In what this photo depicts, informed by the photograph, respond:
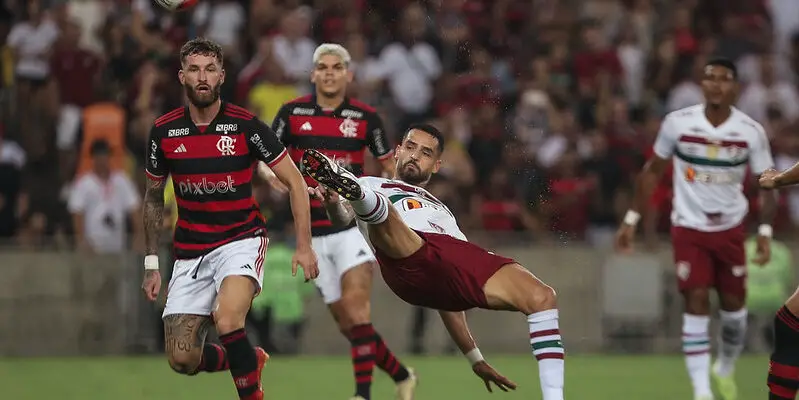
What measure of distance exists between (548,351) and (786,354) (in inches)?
60.3

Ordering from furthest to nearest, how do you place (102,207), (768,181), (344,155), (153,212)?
(102,207) → (344,155) → (153,212) → (768,181)

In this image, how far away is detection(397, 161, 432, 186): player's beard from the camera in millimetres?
9617

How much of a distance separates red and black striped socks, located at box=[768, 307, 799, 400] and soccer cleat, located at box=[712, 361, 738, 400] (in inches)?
129

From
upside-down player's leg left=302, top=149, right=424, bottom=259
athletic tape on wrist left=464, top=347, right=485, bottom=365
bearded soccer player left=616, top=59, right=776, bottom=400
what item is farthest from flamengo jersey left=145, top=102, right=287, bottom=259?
bearded soccer player left=616, top=59, right=776, bottom=400

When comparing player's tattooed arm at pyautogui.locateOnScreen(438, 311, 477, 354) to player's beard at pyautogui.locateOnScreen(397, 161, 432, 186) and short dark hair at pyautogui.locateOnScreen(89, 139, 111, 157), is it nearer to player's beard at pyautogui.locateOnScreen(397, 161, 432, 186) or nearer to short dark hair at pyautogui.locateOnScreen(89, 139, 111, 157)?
player's beard at pyautogui.locateOnScreen(397, 161, 432, 186)

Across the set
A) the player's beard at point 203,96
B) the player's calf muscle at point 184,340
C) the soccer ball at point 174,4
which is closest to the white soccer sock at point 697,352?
the player's calf muscle at point 184,340

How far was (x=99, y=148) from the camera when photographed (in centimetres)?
1652

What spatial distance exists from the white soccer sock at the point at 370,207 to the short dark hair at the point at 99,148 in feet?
27.2

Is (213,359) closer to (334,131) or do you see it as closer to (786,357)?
(334,131)

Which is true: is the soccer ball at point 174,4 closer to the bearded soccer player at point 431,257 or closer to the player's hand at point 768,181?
the bearded soccer player at point 431,257

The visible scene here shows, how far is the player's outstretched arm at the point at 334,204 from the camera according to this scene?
8.58m

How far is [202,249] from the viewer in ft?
32.0

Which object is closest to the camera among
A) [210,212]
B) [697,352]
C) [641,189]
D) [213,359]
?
[210,212]

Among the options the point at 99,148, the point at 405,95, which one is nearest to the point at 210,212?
the point at 99,148
